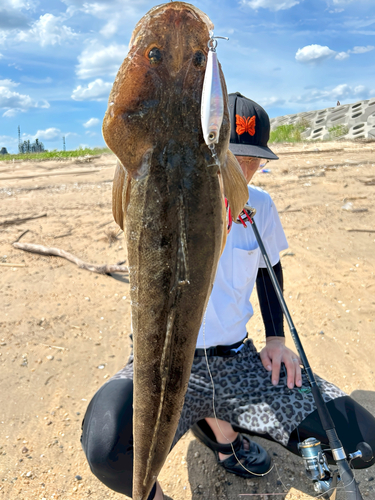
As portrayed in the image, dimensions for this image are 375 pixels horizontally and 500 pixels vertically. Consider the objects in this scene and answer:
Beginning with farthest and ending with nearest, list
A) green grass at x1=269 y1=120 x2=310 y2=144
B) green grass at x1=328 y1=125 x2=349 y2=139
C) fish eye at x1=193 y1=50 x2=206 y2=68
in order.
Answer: green grass at x1=269 y1=120 x2=310 y2=144
green grass at x1=328 y1=125 x2=349 y2=139
fish eye at x1=193 y1=50 x2=206 y2=68

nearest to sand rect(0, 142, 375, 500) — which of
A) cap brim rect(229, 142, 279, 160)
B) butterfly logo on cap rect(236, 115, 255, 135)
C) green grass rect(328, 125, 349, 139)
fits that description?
cap brim rect(229, 142, 279, 160)

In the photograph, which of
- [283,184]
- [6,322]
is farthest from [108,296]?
[283,184]

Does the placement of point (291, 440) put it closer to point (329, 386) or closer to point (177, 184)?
point (329, 386)

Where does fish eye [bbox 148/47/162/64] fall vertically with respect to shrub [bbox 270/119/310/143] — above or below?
below

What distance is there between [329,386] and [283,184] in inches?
290

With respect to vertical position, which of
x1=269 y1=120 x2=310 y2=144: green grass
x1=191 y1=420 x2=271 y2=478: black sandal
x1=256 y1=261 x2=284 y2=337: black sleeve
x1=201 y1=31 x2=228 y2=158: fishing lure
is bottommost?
x1=191 y1=420 x2=271 y2=478: black sandal

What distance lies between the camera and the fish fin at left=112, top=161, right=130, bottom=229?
1225mm

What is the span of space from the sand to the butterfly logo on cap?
8.01ft

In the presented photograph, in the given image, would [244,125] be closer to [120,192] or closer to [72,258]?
[120,192]

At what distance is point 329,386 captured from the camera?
2.46 metres

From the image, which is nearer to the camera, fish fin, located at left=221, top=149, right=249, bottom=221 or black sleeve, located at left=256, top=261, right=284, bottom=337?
fish fin, located at left=221, top=149, right=249, bottom=221

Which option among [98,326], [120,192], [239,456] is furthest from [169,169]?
[98,326]

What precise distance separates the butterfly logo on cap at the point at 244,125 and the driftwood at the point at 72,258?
3.23 m

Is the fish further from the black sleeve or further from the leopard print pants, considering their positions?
the black sleeve
